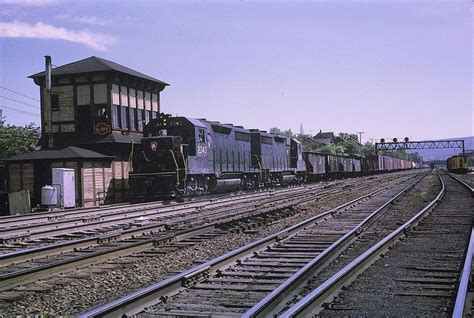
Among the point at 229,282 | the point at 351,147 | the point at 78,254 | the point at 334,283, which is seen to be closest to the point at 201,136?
the point at 78,254

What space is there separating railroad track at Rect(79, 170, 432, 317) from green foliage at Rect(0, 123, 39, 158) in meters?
31.4

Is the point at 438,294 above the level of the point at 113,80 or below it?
below

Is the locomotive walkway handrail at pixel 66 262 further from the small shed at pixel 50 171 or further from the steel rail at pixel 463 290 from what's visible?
the small shed at pixel 50 171

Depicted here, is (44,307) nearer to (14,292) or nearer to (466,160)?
(14,292)

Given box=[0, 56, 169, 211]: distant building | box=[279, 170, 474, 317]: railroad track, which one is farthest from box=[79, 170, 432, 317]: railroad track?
box=[0, 56, 169, 211]: distant building

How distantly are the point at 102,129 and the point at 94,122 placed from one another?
0.72 metres

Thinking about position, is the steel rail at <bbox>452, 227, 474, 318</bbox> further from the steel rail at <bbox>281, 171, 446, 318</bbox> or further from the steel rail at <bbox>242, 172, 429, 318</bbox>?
the steel rail at <bbox>242, 172, 429, 318</bbox>

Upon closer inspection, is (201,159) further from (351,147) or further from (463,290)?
(351,147)

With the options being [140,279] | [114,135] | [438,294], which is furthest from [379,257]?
[114,135]

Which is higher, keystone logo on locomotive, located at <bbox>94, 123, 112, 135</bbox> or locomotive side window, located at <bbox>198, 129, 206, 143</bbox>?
keystone logo on locomotive, located at <bbox>94, 123, 112, 135</bbox>

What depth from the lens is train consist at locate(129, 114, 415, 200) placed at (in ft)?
71.2

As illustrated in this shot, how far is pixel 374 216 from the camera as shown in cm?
1382

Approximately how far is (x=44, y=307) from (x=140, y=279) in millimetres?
1493

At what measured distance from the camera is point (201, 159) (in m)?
23.1
